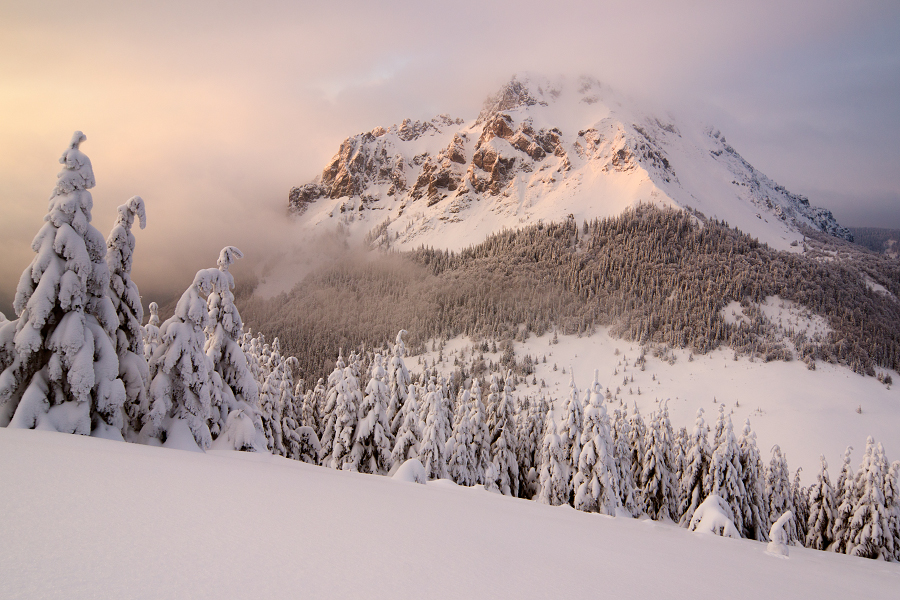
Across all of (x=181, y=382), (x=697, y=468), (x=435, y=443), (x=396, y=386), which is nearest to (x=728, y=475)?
(x=697, y=468)

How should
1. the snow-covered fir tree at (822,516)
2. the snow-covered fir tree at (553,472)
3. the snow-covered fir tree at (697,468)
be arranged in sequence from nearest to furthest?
the snow-covered fir tree at (697,468), the snow-covered fir tree at (553,472), the snow-covered fir tree at (822,516)

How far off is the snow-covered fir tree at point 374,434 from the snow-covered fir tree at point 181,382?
11.8 m

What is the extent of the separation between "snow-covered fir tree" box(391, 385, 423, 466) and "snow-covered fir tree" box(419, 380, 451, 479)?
75cm

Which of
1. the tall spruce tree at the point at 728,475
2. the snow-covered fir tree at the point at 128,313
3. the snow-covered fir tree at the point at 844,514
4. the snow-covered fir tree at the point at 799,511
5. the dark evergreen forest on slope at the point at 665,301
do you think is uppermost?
the dark evergreen forest on slope at the point at 665,301

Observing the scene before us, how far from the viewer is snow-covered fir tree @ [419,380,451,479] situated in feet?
93.1

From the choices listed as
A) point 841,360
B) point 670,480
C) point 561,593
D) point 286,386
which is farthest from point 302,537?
point 841,360

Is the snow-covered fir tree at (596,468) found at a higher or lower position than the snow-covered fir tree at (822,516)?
higher

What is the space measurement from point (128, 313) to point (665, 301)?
6484 inches

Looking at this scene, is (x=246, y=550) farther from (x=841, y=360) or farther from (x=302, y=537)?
(x=841, y=360)

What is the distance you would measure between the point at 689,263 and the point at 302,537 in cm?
19246

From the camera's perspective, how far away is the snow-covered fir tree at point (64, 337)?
1190 centimetres

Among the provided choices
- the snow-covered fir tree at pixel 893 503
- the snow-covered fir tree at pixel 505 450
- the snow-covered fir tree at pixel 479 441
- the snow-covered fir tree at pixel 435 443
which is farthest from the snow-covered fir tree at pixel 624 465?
the snow-covered fir tree at pixel 893 503

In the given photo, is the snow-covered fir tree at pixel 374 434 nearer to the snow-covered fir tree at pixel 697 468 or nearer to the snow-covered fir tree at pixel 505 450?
the snow-covered fir tree at pixel 505 450

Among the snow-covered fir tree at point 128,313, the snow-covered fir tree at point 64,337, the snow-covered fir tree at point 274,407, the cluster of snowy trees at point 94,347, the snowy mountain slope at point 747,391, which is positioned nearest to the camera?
the snow-covered fir tree at point 64,337
